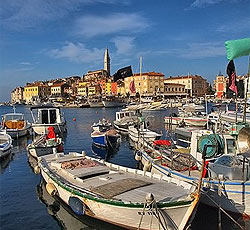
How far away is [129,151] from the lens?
2598cm

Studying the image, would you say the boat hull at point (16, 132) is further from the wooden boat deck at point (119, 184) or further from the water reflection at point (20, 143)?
the wooden boat deck at point (119, 184)

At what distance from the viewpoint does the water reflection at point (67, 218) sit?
11.1 m

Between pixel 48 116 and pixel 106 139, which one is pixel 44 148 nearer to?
pixel 106 139

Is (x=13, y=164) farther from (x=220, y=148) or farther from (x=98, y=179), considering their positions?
(x=220, y=148)

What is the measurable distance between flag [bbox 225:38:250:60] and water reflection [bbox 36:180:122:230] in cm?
870

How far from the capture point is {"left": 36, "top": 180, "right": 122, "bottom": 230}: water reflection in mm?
11102

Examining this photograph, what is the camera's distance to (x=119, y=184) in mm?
11188

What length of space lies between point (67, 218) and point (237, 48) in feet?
33.9

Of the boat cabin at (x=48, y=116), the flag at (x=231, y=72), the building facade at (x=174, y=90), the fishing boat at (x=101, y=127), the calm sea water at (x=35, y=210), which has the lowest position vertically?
the calm sea water at (x=35, y=210)

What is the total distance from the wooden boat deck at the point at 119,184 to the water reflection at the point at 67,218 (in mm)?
1332

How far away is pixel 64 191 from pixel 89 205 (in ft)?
6.15

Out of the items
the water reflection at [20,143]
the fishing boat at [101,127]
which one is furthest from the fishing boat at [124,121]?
the water reflection at [20,143]

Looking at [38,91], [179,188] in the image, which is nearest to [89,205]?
[179,188]

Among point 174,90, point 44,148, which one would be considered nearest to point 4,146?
point 44,148
